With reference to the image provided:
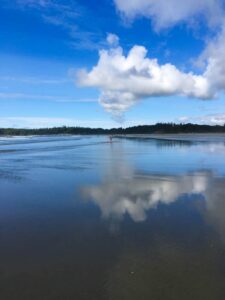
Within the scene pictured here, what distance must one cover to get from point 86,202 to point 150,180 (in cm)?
463

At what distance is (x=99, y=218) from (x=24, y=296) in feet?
11.8

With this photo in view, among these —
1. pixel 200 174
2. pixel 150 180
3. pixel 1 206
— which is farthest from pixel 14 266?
pixel 200 174

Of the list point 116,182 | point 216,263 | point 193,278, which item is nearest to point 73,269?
point 193,278

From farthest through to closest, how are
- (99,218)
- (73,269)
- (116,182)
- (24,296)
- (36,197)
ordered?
(116,182) < (36,197) < (99,218) < (73,269) < (24,296)

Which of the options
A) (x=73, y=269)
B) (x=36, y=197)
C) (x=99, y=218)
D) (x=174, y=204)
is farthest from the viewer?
(x=36, y=197)

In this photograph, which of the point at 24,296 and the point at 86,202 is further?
the point at 86,202

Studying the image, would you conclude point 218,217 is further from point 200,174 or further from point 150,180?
point 200,174

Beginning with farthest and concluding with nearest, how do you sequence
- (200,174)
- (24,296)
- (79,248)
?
(200,174) < (79,248) < (24,296)

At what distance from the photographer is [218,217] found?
7727 millimetres

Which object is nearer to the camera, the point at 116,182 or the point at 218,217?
the point at 218,217

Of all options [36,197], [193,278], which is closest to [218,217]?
[193,278]

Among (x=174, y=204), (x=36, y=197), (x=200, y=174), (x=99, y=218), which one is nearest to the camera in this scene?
(x=99, y=218)

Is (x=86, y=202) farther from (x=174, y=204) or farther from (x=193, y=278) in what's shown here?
(x=193, y=278)

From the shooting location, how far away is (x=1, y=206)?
9164 millimetres
